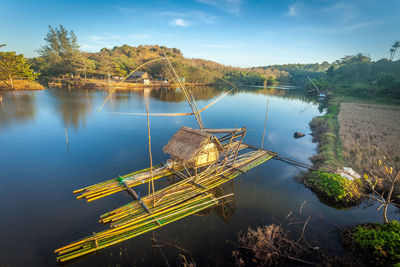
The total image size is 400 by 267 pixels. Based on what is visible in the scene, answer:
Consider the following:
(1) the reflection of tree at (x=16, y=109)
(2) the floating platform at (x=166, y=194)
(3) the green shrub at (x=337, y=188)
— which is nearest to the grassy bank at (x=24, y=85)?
(1) the reflection of tree at (x=16, y=109)

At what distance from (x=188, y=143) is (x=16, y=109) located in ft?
86.0

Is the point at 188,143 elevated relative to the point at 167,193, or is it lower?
elevated

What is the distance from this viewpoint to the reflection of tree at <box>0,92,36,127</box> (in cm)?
1931

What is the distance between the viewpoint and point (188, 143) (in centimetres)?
917

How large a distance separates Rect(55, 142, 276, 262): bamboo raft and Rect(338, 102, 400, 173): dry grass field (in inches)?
299

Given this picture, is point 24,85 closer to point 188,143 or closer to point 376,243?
point 188,143

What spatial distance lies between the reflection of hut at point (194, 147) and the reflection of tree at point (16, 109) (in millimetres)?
19246

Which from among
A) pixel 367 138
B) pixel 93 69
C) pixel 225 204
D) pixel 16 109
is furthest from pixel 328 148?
pixel 93 69

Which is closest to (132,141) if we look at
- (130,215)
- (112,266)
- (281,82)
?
(130,215)

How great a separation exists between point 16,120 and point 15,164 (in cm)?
1176

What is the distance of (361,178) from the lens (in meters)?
9.72

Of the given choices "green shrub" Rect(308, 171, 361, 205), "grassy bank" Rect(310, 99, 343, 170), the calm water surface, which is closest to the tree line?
the calm water surface

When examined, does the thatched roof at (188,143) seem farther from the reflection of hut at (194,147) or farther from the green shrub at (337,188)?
the green shrub at (337,188)

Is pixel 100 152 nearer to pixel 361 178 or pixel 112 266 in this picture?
pixel 112 266
